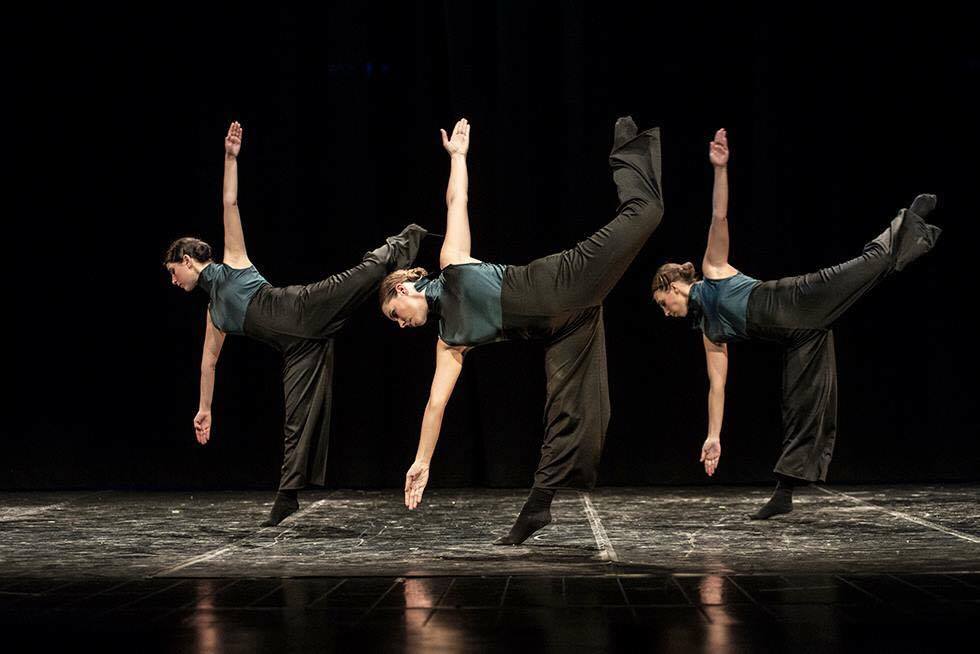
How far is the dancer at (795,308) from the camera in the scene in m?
3.92

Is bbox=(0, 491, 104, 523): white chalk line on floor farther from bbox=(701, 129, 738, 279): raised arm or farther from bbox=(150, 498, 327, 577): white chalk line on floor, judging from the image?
bbox=(701, 129, 738, 279): raised arm

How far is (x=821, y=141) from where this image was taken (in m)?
5.62

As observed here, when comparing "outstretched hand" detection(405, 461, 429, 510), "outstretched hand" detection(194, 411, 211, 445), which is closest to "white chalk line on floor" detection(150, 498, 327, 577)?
"outstretched hand" detection(194, 411, 211, 445)

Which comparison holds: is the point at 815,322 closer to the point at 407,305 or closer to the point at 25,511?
the point at 407,305

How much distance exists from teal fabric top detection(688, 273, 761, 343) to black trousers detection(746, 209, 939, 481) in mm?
37

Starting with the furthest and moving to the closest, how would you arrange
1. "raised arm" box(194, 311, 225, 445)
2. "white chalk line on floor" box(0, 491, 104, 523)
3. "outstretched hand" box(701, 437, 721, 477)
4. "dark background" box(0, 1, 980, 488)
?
"dark background" box(0, 1, 980, 488)
"white chalk line on floor" box(0, 491, 104, 523)
"raised arm" box(194, 311, 225, 445)
"outstretched hand" box(701, 437, 721, 477)

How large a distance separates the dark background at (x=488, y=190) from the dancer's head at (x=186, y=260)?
171 cm

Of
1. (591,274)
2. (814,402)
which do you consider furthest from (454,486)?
(591,274)

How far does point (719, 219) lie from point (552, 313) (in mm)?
958

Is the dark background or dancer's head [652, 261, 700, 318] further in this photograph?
the dark background

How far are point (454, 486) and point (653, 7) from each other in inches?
109

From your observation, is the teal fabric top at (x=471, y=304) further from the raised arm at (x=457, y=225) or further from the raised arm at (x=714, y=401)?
the raised arm at (x=714, y=401)

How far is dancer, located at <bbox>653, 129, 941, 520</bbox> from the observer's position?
12.9 ft

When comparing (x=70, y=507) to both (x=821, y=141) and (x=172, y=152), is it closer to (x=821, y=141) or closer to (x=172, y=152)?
(x=172, y=152)
